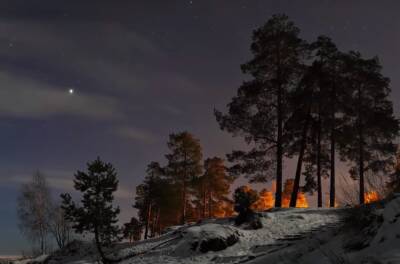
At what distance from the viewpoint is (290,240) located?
16703mm

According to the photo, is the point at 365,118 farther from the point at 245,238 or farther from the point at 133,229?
the point at 133,229

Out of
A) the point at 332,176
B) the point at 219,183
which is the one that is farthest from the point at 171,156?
the point at 332,176

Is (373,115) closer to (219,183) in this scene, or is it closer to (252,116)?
(252,116)

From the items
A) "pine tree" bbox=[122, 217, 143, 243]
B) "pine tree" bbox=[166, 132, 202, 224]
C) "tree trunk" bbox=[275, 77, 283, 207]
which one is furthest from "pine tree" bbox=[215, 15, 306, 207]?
"pine tree" bbox=[122, 217, 143, 243]

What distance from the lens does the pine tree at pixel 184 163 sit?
42144 mm

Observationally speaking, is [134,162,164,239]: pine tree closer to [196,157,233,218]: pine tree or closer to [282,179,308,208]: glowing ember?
[196,157,233,218]: pine tree

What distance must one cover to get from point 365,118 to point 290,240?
16876 mm

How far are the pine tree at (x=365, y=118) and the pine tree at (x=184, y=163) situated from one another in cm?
1692

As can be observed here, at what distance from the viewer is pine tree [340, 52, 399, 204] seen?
2906cm

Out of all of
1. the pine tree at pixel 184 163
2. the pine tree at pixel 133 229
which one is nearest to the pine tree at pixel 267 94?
the pine tree at pixel 184 163

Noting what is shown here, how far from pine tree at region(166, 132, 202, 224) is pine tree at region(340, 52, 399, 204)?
16916 millimetres

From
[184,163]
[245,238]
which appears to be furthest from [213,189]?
[245,238]

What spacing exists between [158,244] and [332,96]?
655 inches

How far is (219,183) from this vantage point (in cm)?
4638
